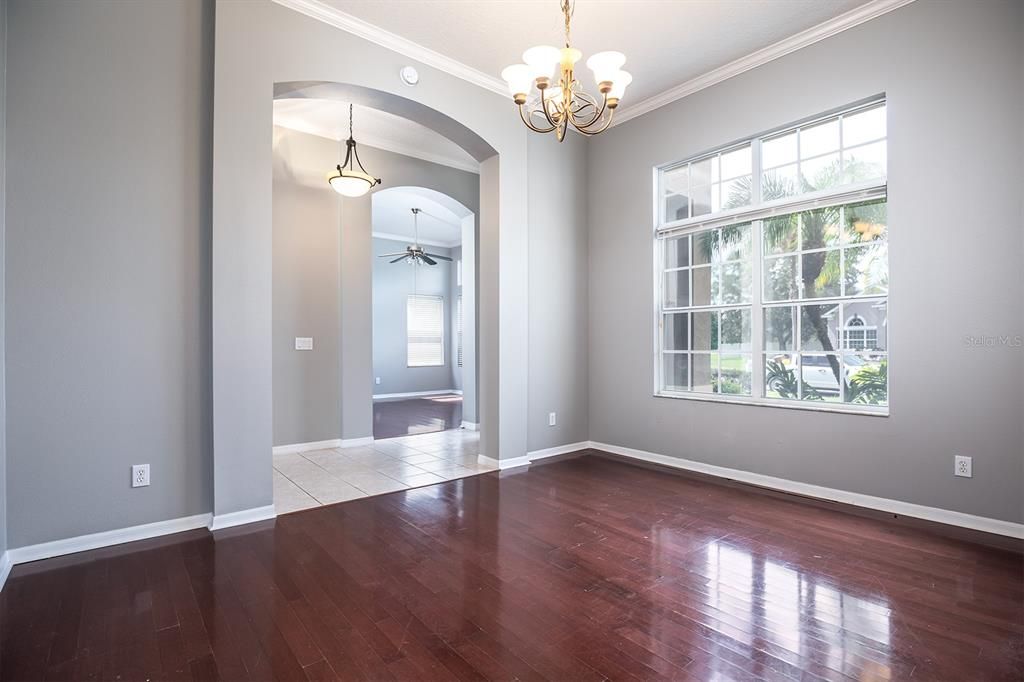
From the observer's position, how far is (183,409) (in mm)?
3033

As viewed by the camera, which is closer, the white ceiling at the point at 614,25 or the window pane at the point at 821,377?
the white ceiling at the point at 614,25

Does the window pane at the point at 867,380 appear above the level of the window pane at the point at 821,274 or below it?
below

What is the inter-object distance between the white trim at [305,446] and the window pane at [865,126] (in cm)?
532

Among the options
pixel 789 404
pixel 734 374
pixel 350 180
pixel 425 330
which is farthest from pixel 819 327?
pixel 425 330

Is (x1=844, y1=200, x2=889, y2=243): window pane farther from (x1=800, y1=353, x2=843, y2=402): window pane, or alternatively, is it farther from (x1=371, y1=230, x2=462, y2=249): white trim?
(x1=371, y1=230, x2=462, y2=249): white trim

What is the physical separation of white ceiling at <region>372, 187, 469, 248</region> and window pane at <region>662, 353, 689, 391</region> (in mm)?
3254

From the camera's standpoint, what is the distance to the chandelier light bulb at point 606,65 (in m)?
2.61

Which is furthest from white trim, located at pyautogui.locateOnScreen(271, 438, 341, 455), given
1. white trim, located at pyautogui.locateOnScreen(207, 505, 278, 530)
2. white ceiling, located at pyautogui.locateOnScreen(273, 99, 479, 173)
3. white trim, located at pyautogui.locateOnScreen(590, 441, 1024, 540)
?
white ceiling, located at pyautogui.locateOnScreen(273, 99, 479, 173)

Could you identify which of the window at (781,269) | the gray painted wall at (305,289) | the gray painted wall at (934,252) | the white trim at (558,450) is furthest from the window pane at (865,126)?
the gray painted wall at (305,289)

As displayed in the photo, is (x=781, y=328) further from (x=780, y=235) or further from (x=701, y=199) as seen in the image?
(x=701, y=199)

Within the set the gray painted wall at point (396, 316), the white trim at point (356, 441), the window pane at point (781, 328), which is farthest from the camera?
the gray painted wall at point (396, 316)

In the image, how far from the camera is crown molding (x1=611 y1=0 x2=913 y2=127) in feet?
11.0

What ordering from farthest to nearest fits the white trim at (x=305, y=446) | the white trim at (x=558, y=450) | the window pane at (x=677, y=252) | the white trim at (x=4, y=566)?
the white trim at (x=305, y=446) → the white trim at (x=558, y=450) → the window pane at (x=677, y=252) → the white trim at (x=4, y=566)
